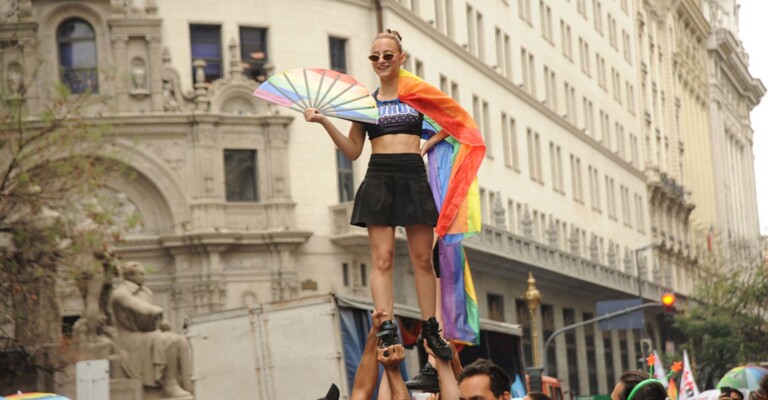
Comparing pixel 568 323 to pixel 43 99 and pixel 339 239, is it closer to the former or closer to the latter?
pixel 339 239

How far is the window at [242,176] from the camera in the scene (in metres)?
56.2

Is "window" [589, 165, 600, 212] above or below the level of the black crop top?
above

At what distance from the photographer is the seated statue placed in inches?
1302

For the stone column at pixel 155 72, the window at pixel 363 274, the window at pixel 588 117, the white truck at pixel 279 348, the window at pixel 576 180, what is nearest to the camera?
the white truck at pixel 279 348

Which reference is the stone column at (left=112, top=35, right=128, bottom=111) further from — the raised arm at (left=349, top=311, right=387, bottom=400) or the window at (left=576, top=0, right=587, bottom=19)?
the raised arm at (left=349, top=311, right=387, bottom=400)

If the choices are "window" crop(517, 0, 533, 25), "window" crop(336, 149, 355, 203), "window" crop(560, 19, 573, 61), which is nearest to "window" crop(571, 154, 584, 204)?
"window" crop(560, 19, 573, 61)

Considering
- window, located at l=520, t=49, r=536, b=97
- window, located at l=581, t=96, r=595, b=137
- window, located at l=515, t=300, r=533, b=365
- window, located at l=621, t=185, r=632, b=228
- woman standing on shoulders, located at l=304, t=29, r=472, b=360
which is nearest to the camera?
woman standing on shoulders, located at l=304, t=29, r=472, b=360

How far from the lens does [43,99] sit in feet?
179

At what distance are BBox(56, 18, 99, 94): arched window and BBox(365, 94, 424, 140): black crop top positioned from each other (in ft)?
145

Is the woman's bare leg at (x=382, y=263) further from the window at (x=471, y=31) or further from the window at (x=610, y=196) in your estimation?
the window at (x=610, y=196)

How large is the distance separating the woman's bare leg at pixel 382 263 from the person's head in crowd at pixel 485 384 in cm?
112

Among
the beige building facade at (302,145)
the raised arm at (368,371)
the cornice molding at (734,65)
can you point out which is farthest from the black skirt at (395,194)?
the cornice molding at (734,65)

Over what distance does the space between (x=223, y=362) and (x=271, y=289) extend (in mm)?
27391

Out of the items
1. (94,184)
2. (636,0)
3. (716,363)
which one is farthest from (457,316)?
(636,0)
